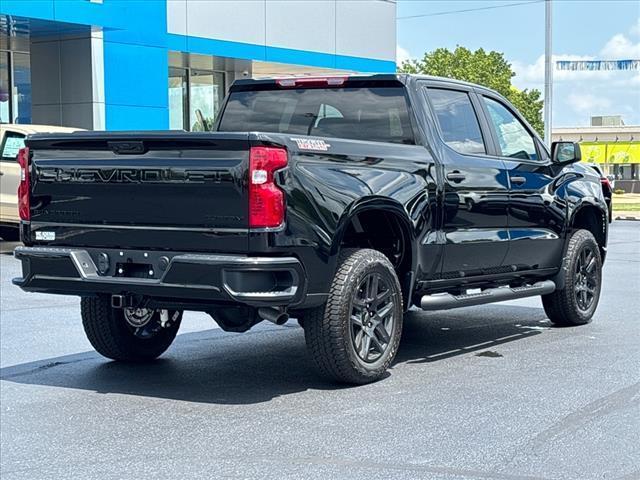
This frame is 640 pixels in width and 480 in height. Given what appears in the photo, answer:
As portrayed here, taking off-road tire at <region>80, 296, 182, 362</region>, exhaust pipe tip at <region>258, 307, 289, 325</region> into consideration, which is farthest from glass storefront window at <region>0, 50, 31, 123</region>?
exhaust pipe tip at <region>258, 307, 289, 325</region>

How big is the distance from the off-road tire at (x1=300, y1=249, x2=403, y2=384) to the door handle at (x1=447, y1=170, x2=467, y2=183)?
1.12m

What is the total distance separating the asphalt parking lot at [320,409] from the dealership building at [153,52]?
1250 cm

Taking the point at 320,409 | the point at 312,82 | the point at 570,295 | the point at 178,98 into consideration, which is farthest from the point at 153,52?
the point at 320,409

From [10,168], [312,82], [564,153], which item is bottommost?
[10,168]

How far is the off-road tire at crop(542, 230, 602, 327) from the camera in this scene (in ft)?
30.0

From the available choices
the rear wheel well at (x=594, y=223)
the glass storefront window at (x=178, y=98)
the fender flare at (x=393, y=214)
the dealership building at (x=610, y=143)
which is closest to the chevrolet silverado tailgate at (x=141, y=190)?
the fender flare at (x=393, y=214)

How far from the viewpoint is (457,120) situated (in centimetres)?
821

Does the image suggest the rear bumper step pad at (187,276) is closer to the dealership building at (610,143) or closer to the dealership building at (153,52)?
the dealership building at (153,52)

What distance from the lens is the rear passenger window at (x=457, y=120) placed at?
8.02 meters

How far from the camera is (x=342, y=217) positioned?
658 centimetres

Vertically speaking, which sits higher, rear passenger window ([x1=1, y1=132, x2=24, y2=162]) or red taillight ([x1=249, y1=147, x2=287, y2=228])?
rear passenger window ([x1=1, y1=132, x2=24, y2=162])

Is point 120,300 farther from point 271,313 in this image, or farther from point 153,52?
point 153,52

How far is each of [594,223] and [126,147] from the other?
5057 millimetres

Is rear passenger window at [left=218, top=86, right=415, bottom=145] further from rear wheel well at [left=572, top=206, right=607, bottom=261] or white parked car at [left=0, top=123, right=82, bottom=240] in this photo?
white parked car at [left=0, top=123, right=82, bottom=240]
